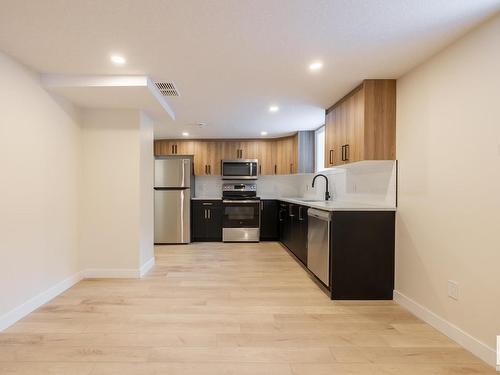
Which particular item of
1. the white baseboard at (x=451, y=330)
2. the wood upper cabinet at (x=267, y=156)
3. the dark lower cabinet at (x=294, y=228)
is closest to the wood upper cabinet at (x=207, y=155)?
the wood upper cabinet at (x=267, y=156)

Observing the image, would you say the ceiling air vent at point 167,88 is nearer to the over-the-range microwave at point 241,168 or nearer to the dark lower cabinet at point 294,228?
the dark lower cabinet at point 294,228

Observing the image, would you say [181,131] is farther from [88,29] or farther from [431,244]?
[431,244]

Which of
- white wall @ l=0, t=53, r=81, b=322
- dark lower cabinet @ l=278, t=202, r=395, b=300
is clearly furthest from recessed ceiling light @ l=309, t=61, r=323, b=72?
white wall @ l=0, t=53, r=81, b=322

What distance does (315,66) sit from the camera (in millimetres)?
2260

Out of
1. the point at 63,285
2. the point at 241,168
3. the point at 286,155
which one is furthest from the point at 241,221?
the point at 63,285

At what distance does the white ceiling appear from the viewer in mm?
1533

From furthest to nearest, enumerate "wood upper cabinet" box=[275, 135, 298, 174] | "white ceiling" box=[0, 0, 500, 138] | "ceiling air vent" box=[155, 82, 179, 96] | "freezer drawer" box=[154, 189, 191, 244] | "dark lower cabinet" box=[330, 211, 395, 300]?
"wood upper cabinet" box=[275, 135, 298, 174], "freezer drawer" box=[154, 189, 191, 244], "ceiling air vent" box=[155, 82, 179, 96], "dark lower cabinet" box=[330, 211, 395, 300], "white ceiling" box=[0, 0, 500, 138]

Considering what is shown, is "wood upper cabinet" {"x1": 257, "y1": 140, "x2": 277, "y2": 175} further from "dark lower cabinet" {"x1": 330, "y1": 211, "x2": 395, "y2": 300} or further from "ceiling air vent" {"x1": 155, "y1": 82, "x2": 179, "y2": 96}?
"dark lower cabinet" {"x1": 330, "y1": 211, "x2": 395, "y2": 300}

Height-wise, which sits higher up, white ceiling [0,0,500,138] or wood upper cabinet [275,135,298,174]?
white ceiling [0,0,500,138]

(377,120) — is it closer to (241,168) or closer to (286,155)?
(286,155)

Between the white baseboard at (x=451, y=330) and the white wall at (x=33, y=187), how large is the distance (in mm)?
3397

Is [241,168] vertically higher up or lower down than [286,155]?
lower down

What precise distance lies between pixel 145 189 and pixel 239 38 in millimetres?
2269

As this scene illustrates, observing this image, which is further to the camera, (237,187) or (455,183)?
(237,187)
